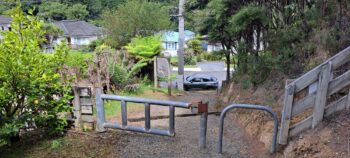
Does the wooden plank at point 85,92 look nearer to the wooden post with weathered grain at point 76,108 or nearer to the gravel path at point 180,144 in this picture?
the wooden post with weathered grain at point 76,108

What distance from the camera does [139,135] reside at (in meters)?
4.61

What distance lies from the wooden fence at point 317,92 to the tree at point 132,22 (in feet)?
53.9

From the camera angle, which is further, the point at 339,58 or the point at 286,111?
the point at 286,111

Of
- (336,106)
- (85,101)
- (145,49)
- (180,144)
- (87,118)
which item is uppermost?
(145,49)

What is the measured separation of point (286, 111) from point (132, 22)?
1777cm

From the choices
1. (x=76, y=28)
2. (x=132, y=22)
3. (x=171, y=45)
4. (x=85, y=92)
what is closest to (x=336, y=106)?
(x=85, y=92)

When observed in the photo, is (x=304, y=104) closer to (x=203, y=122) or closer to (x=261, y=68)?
(x=203, y=122)

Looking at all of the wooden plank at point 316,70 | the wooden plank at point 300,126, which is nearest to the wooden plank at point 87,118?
the wooden plank at point 300,126

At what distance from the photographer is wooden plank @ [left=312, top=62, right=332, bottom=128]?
3.24m

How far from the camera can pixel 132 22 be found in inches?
794

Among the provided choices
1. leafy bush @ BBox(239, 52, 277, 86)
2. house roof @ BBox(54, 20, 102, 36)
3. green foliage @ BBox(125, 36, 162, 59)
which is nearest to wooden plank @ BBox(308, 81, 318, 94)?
leafy bush @ BBox(239, 52, 277, 86)

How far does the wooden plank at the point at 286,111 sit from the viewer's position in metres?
3.34

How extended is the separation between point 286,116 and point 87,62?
6.78 meters

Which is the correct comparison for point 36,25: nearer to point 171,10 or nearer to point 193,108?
point 193,108
